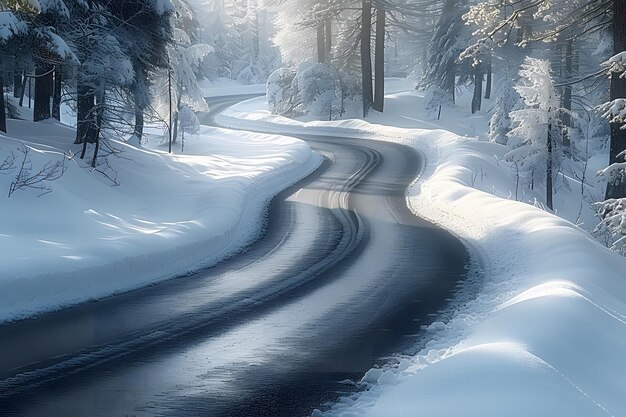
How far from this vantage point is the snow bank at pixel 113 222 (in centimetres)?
955

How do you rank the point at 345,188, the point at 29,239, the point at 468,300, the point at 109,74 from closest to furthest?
the point at 468,300 → the point at 29,239 → the point at 109,74 → the point at 345,188

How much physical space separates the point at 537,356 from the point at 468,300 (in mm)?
2972

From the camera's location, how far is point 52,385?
6.45m

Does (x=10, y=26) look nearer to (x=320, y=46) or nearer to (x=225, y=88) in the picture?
(x=320, y=46)

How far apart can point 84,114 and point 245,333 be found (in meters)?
12.0

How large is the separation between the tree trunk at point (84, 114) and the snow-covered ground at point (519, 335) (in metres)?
8.87

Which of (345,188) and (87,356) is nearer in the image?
(87,356)

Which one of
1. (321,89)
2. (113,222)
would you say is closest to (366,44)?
(321,89)

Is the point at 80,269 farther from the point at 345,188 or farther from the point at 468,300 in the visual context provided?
the point at 345,188

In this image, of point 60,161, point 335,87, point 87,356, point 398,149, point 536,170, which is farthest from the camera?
point 335,87

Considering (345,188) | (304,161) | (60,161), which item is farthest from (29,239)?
(304,161)

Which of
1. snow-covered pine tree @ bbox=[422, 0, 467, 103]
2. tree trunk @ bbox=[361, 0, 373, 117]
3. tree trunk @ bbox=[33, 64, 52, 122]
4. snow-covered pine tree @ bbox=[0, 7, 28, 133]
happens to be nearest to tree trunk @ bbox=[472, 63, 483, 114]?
snow-covered pine tree @ bbox=[422, 0, 467, 103]

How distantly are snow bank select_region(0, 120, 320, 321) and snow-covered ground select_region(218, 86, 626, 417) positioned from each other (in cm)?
459

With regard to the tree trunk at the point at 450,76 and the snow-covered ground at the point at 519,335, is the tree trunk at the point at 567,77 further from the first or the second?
the snow-covered ground at the point at 519,335
